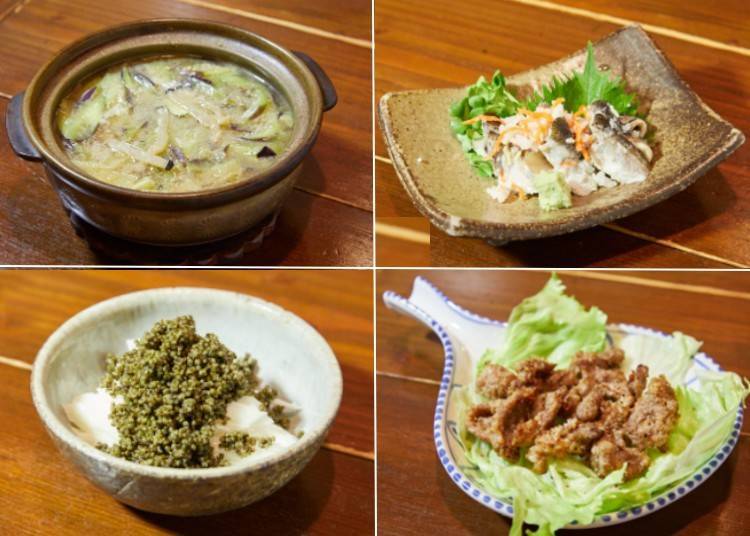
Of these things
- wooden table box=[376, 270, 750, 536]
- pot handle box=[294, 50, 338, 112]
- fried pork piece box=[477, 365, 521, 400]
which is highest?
pot handle box=[294, 50, 338, 112]

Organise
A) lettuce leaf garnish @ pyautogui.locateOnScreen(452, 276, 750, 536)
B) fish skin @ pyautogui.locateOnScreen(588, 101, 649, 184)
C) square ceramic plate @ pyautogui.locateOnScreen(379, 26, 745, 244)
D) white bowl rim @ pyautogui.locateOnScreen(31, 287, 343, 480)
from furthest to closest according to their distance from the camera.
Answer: fish skin @ pyautogui.locateOnScreen(588, 101, 649, 184) < square ceramic plate @ pyautogui.locateOnScreen(379, 26, 745, 244) < lettuce leaf garnish @ pyautogui.locateOnScreen(452, 276, 750, 536) < white bowl rim @ pyautogui.locateOnScreen(31, 287, 343, 480)

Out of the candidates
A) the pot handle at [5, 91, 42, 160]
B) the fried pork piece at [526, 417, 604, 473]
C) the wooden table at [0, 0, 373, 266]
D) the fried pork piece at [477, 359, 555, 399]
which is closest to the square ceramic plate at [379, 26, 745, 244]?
the wooden table at [0, 0, 373, 266]

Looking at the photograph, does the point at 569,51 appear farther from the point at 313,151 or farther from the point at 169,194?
the point at 169,194

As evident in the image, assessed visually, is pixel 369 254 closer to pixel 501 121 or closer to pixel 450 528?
pixel 501 121

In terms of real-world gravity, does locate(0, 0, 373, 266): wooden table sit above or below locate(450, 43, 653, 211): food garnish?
below

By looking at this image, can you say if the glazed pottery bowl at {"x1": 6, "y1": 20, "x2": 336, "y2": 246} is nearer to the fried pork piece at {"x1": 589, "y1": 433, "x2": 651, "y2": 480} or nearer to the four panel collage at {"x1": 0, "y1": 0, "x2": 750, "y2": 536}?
the four panel collage at {"x1": 0, "y1": 0, "x2": 750, "y2": 536}

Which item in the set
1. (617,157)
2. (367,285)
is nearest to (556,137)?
(617,157)

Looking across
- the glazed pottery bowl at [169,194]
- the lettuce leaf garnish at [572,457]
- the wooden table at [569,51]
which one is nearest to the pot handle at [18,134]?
the glazed pottery bowl at [169,194]
